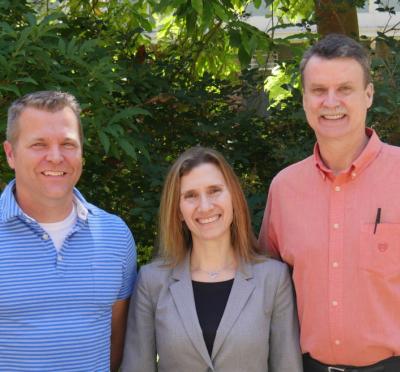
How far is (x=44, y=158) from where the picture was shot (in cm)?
318

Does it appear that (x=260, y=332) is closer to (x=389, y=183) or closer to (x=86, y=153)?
(x=389, y=183)

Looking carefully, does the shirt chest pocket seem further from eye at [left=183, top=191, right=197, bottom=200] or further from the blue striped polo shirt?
the blue striped polo shirt

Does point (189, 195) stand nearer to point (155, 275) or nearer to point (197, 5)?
point (155, 275)

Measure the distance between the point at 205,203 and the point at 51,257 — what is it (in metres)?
0.73

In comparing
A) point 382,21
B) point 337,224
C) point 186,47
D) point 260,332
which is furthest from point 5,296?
point 382,21

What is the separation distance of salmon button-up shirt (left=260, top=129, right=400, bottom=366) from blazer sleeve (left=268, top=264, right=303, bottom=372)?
0.04 meters

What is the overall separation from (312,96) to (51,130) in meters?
1.12

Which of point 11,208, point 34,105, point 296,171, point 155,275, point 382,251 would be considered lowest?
point 155,275

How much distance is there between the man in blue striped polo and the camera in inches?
122

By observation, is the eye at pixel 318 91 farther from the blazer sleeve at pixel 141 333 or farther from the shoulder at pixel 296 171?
the blazer sleeve at pixel 141 333

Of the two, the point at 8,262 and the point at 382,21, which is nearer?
the point at 8,262

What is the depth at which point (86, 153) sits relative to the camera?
15.6ft

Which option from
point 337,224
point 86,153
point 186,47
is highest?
point 186,47

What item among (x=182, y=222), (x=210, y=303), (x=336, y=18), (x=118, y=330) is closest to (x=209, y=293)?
(x=210, y=303)
